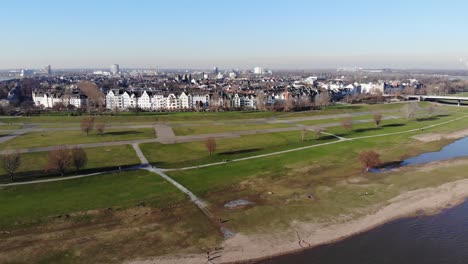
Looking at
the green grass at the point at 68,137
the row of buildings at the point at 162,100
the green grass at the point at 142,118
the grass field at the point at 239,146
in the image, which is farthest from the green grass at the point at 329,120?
the green grass at the point at 68,137

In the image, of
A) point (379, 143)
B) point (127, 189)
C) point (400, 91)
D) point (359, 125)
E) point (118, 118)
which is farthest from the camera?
point (400, 91)

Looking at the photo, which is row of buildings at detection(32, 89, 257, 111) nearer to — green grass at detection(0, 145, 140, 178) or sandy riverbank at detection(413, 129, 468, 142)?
sandy riverbank at detection(413, 129, 468, 142)

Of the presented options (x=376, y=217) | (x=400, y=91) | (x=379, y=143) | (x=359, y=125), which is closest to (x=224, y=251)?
(x=376, y=217)

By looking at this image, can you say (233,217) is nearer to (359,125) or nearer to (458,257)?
(458,257)

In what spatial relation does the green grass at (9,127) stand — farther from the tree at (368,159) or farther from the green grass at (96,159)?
the tree at (368,159)

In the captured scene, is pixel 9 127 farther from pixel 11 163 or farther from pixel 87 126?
pixel 11 163

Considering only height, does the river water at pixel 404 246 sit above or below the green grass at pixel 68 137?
below
